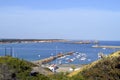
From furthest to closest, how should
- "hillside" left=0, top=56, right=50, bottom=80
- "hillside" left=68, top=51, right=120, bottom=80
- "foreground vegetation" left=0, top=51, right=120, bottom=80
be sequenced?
"hillside" left=68, top=51, right=120, bottom=80, "foreground vegetation" left=0, top=51, right=120, bottom=80, "hillside" left=0, top=56, right=50, bottom=80

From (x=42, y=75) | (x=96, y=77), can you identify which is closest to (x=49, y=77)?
(x=42, y=75)

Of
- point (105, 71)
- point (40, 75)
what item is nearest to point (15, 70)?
point (40, 75)

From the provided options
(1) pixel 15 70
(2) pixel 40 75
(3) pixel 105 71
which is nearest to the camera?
(1) pixel 15 70

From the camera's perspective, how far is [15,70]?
43.1 feet

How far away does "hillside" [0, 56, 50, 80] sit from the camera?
12.7m

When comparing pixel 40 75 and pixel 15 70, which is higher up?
pixel 15 70

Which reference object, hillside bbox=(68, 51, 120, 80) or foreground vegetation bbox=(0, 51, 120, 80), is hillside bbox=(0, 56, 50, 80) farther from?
hillside bbox=(68, 51, 120, 80)

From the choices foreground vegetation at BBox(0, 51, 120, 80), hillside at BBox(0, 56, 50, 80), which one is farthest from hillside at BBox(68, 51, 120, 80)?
hillside at BBox(0, 56, 50, 80)

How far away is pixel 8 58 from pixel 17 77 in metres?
1.30

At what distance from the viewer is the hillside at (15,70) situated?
12727 mm

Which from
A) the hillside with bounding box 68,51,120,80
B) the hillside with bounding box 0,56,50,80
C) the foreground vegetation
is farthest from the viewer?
the hillside with bounding box 68,51,120,80

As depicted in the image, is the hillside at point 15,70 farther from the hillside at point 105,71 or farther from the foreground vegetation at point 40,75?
the hillside at point 105,71

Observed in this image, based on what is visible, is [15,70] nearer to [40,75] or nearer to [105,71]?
[40,75]

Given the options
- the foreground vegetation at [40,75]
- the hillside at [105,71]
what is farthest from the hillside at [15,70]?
the hillside at [105,71]
